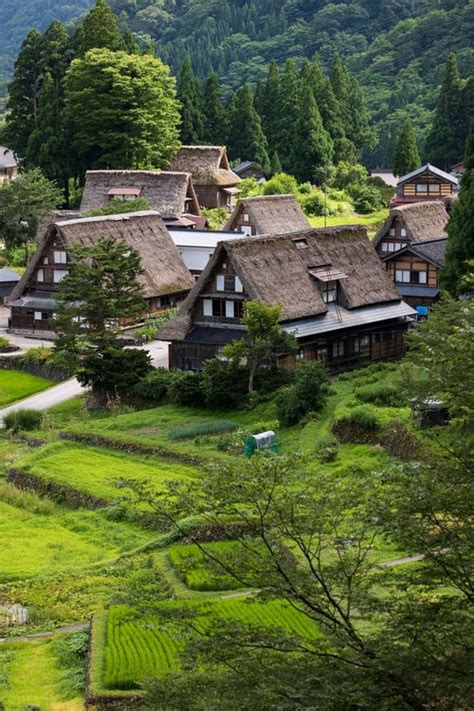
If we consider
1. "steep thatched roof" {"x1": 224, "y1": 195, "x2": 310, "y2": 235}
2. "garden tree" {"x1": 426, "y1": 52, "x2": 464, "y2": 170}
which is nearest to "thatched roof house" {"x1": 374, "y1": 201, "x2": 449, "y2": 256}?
"steep thatched roof" {"x1": 224, "y1": 195, "x2": 310, "y2": 235}

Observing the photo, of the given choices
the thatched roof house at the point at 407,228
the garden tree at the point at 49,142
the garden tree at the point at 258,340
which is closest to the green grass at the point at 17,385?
the garden tree at the point at 258,340

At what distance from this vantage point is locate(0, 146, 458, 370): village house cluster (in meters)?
44.8

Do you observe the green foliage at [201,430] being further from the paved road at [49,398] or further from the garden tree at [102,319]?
the paved road at [49,398]

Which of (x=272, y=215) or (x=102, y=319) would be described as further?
(x=272, y=215)

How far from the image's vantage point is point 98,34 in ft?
247

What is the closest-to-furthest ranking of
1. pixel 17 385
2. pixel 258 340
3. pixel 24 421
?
pixel 258 340 < pixel 24 421 < pixel 17 385

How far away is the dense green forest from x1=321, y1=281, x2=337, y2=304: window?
55.0m

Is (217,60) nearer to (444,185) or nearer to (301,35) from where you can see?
(301,35)

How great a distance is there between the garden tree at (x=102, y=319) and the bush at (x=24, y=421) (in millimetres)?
2140

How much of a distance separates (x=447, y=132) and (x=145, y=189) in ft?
84.0

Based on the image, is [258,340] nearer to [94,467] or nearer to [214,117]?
[94,467]

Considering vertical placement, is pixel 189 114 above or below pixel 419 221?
above

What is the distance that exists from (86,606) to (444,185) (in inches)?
1971

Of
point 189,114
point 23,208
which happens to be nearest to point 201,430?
point 23,208
